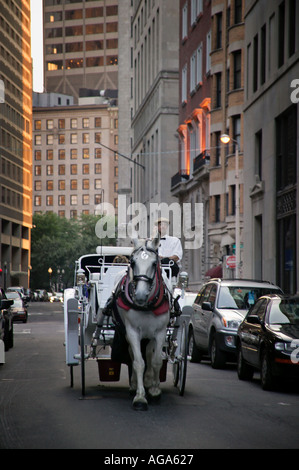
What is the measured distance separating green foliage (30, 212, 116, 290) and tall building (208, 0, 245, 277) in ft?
218

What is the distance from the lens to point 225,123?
5069 cm

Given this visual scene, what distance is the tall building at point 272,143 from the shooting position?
30188 millimetres

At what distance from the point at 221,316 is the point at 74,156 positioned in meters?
151

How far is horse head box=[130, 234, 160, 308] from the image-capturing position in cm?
1059

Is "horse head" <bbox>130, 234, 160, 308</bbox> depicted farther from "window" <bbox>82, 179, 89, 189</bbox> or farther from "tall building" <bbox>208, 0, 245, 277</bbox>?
"window" <bbox>82, 179, 89, 189</bbox>

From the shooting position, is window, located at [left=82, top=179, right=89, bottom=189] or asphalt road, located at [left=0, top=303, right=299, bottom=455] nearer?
asphalt road, located at [left=0, top=303, right=299, bottom=455]

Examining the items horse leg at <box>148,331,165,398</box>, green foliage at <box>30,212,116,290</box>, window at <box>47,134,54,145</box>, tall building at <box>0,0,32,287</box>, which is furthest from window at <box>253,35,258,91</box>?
window at <box>47,134,54,145</box>

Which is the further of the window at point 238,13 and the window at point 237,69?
the window at point 237,69

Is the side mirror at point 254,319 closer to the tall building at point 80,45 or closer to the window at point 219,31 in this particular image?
the window at point 219,31

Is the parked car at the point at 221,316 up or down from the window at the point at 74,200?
down

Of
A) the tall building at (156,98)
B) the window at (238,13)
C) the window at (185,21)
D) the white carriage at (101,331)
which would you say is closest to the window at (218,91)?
the window at (238,13)

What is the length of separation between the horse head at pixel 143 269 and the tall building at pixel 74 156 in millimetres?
151575

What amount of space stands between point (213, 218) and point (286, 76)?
22860 mm

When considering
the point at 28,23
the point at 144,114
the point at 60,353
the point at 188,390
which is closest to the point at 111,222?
the point at 28,23
